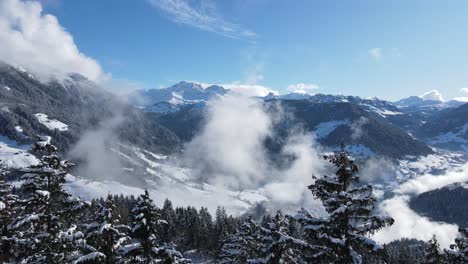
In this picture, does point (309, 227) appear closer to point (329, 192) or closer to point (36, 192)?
point (329, 192)

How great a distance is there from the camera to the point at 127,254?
23.4 meters

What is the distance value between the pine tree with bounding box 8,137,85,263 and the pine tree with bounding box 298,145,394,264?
1319 centimetres

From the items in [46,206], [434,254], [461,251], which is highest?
[434,254]

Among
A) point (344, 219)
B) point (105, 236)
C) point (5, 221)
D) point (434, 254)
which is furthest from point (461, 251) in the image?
point (5, 221)

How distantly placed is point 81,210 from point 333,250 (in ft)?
46.1

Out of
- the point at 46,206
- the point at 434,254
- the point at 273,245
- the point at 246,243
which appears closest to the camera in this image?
the point at 46,206

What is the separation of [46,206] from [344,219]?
1637 cm

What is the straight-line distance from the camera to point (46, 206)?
72.3 ft

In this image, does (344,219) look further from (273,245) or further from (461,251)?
(461,251)

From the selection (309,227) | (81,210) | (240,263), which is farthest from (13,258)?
(240,263)

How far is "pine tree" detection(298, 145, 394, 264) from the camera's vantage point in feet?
61.3

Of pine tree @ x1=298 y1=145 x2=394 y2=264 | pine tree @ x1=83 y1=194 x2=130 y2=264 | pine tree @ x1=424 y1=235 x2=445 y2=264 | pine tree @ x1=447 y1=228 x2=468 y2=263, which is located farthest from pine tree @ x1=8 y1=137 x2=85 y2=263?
pine tree @ x1=424 y1=235 x2=445 y2=264

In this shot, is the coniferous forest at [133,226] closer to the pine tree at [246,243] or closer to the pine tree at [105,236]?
the pine tree at [105,236]

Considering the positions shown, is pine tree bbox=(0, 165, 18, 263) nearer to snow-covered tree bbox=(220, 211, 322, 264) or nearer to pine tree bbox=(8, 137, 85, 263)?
pine tree bbox=(8, 137, 85, 263)
